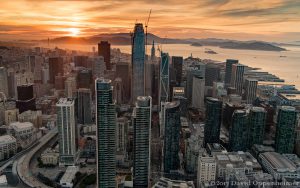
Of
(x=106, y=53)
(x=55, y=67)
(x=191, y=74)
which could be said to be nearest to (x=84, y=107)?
(x=106, y=53)

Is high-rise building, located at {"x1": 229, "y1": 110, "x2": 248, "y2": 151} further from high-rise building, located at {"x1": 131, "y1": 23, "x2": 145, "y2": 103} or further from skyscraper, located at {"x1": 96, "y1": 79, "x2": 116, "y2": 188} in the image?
skyscraper, located at {"x1": 96, "y1": 79, "x2": 116, "y2": 188}

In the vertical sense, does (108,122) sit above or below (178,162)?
above

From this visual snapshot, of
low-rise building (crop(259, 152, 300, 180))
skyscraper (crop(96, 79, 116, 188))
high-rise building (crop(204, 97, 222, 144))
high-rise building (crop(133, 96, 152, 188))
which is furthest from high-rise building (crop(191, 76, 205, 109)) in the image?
skyscraper (crop(96, 79, 116, 188))

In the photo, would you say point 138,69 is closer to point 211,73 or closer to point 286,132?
point 211,73

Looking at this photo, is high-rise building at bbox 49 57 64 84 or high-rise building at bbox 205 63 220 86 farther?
high-rise building at bbox 205 63 220 86

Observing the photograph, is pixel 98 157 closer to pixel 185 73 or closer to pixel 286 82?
pixel 185 73

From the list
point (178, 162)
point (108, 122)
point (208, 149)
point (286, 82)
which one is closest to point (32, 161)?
point (108, 122)
